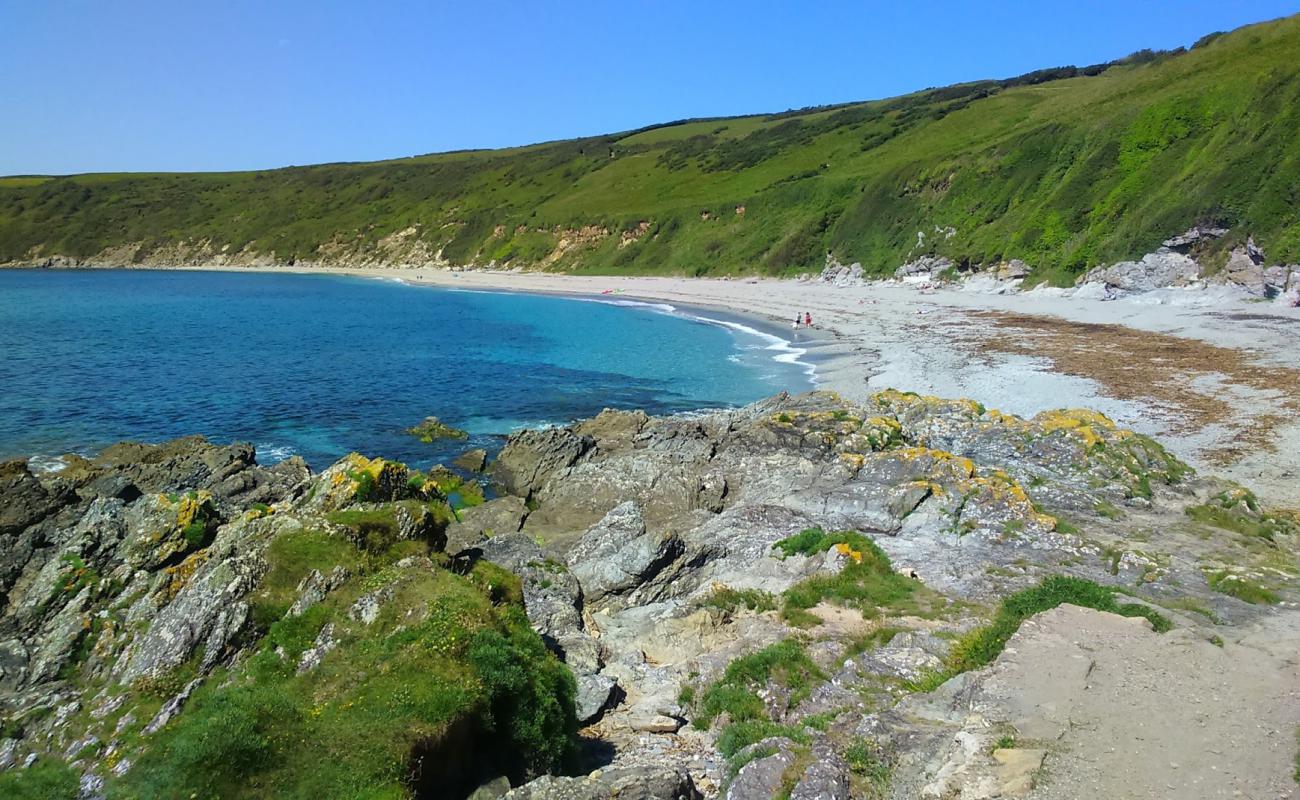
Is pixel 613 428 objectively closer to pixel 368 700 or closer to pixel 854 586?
pixel 854 586

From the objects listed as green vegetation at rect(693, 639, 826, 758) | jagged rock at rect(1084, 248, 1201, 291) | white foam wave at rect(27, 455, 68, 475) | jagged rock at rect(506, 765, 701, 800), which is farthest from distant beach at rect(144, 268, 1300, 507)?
white foam wave at rect(27, 455, 68, 475)

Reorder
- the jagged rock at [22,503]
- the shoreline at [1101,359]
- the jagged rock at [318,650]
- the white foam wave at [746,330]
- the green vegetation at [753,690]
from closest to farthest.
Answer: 1. the jagged rock at [318,650]
2. the green vegetation at [753,690]
3. the jagged rock at [22,503]
4. the shoreline at [1101,359]
5. the white foam wave at [746,330]

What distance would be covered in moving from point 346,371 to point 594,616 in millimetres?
43446

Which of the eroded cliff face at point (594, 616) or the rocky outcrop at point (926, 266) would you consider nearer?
the eroded cliff face at point (594, 616)

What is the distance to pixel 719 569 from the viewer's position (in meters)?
18.0

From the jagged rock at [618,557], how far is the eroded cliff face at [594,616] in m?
0.07

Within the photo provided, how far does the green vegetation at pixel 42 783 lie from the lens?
331 inches

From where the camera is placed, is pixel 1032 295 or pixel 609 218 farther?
pixel 609 218

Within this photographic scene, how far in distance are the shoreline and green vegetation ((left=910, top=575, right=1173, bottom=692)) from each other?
40.7 feet

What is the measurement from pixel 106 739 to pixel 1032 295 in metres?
74.0

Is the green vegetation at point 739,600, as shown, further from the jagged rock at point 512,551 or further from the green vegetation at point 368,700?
the green vegetation at point 368,700

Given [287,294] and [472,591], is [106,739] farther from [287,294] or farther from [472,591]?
[287,294]

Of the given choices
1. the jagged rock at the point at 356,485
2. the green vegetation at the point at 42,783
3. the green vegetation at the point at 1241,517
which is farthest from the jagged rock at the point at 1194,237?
the green vegetation at the point at 42,783

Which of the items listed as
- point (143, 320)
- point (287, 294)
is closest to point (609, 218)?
point (287, 294)
